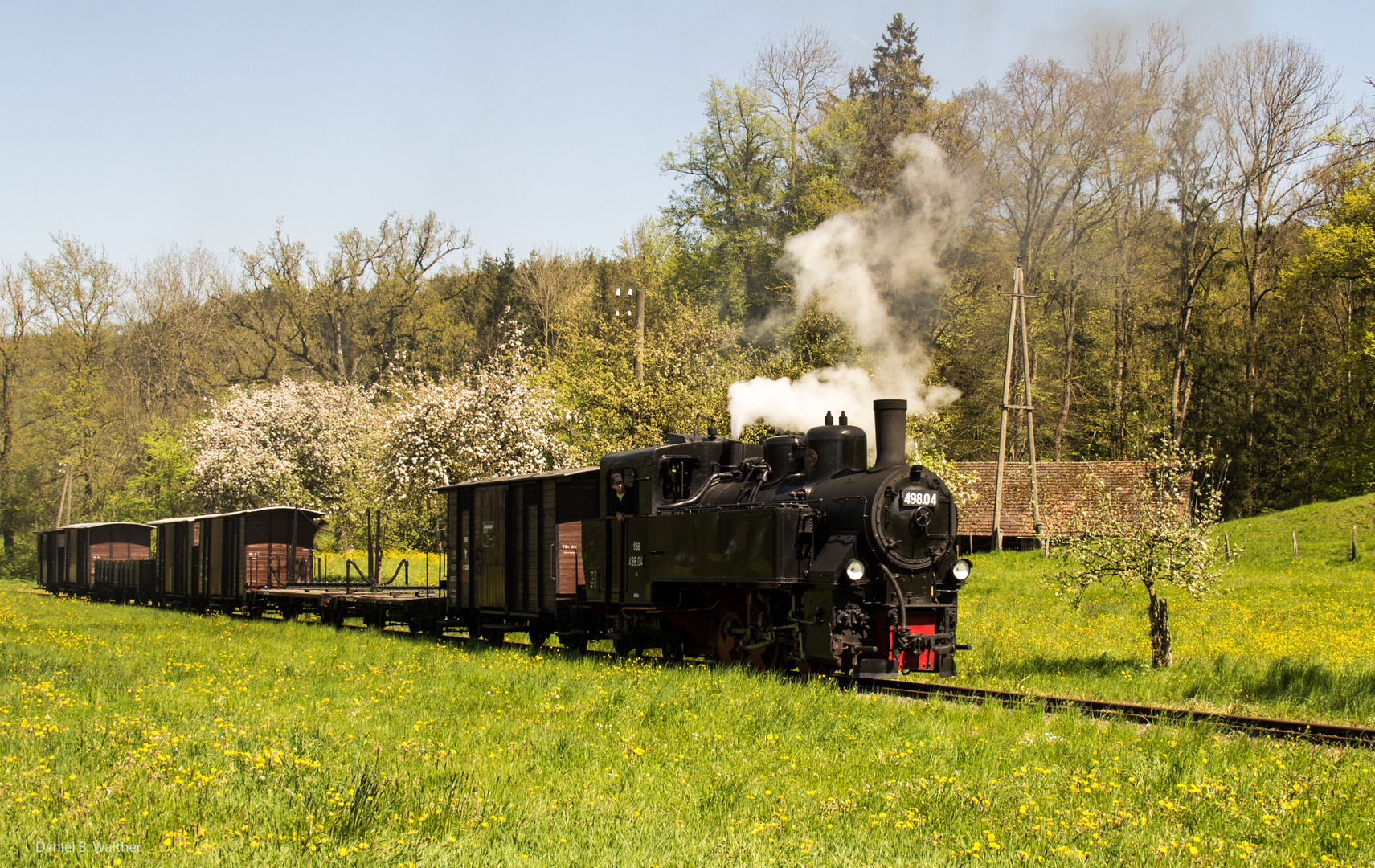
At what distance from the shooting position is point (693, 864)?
19.3 ft

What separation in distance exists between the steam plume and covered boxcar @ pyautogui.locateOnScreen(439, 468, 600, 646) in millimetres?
3468

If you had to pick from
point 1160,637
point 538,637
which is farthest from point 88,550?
point 1160,637

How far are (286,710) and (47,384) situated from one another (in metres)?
56.1

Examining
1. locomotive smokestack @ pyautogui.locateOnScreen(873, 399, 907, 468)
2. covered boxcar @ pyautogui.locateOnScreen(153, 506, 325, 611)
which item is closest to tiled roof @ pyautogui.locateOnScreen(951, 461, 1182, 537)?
covered boxcar @ pyautogui.locateOnScreen(153, 506, 325, 611)

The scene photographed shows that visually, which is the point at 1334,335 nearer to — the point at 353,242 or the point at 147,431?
the point at 353,242

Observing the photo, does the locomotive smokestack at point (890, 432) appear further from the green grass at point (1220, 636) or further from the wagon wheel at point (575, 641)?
the wagon wheel at point (575, 641)

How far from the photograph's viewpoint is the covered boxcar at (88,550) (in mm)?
41375

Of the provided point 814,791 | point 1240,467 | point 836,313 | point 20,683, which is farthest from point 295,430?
point 814,791

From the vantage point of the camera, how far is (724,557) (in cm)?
1376

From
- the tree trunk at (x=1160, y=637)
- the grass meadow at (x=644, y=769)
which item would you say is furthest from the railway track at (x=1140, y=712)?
the tree trunk at (x=1160, y=637)

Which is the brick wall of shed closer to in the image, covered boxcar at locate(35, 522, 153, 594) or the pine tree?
the pine tree

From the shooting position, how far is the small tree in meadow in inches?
578

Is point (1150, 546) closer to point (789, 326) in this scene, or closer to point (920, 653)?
point (920, 653)

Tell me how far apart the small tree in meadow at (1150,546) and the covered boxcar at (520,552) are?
299 inches
